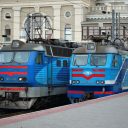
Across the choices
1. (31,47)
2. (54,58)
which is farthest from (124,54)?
(31,47)

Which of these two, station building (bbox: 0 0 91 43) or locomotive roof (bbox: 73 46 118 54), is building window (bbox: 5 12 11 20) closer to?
station building (bbox: 0 0 91 43)

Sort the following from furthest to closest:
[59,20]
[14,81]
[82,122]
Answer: [59,20] → [14,81] → [82,122]

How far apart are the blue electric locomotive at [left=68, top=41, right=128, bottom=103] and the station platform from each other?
19.6ft

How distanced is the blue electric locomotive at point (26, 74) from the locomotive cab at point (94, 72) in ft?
3.83

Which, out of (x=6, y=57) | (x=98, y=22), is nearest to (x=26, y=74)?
(x=6, y=57)

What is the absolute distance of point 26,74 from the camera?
71.8 feet

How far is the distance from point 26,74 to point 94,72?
11.3 ft

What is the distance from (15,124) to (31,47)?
1093 cm

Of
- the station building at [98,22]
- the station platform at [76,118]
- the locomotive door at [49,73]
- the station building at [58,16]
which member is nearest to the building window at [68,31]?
the station building at [58,16]

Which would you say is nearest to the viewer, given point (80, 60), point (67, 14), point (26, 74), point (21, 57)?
point (26, 74)

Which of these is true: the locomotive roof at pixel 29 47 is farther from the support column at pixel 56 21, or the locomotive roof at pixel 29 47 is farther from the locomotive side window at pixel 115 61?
the support column at pixel 56 21

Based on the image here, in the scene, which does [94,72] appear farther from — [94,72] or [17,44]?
[17,44]

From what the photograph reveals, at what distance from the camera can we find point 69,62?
84.3 ft

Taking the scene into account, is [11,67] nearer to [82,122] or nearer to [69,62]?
[69,62]
